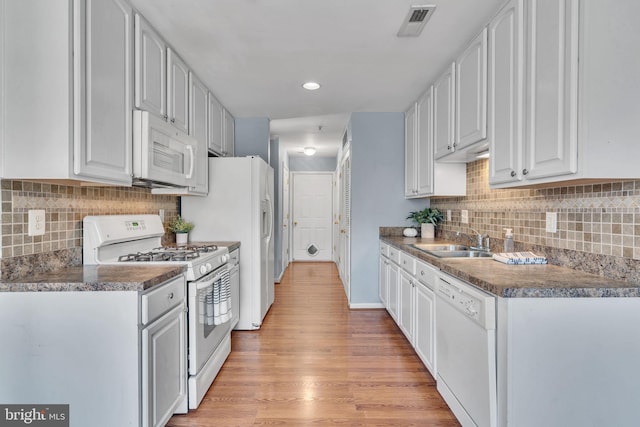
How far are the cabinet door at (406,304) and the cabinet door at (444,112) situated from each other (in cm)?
104

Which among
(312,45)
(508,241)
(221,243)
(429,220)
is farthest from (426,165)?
(221,243)

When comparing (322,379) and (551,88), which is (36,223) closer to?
(322,379)

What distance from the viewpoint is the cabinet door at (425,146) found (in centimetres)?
313

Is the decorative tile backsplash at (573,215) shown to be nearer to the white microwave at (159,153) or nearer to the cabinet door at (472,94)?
the cabinet door at (472,94)

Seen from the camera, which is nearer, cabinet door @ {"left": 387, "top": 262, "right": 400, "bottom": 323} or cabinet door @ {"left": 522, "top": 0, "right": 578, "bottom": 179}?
cabinet door @ {"left": 522, "top": 0, "right": 578, "bottom": 179}

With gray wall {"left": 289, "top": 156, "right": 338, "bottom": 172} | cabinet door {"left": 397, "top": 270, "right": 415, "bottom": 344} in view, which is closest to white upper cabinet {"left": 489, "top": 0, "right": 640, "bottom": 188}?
cabinet door {"left": 397, "top": 270, "right": 415, "bottom": 344}

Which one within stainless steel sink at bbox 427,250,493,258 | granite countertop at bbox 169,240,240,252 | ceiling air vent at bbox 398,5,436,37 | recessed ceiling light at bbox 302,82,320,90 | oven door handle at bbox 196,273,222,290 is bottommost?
oven door handle at bbox 196,273,222,290

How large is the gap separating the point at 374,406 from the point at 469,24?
7.70 ft

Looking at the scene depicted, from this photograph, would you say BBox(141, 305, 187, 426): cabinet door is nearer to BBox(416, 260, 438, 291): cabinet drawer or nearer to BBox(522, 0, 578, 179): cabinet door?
BBox(416, 260, 438, 291): cabinet drawer

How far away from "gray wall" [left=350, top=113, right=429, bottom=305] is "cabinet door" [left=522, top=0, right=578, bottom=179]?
2.31m

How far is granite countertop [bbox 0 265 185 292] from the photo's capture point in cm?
146

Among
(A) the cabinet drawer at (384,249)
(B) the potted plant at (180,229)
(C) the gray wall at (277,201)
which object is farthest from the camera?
(C) the gray wall at (277,201)

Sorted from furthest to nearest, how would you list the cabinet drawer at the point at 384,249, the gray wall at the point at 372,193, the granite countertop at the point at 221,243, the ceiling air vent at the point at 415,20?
1. the gray wall at the point at 372,193
2. the cabinet drawer at the point at 384,249
3. the granite countertop at the point at 221,243
4. the ceiling air vent at the point at 415,20

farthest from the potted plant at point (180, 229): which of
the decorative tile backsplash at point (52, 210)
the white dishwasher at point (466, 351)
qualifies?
the white dishwasher at point (466, 351)
